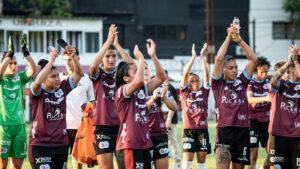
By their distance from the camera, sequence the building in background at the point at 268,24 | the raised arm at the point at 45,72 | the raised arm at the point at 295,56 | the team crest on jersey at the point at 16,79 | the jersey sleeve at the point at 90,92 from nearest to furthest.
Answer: the raised arm at the point at 45,72 < the raised arm at the point at 295,56 < the team crest on jersey at the point at 16,79 < the jersey sleeve at the point at 90,92 < the building in background at the point at 268,24

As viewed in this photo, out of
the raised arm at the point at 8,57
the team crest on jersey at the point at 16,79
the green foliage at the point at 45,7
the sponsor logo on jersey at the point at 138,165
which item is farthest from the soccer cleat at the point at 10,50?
the green foliage at the point at 45,7

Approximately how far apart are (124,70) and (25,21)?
33.9m

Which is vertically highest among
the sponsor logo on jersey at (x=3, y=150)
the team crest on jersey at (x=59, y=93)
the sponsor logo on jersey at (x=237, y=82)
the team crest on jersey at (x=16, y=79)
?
the team crest on jersey at (x=16, y=79)

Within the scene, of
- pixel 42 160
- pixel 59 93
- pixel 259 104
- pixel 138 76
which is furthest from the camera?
pixel 259 104

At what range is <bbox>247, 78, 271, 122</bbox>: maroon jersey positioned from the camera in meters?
11.8

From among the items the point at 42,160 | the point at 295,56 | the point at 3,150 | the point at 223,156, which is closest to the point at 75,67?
the point at 42,160

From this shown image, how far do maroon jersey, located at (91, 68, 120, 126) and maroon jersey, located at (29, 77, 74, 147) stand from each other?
87 cm

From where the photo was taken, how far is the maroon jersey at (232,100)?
930 centimetres

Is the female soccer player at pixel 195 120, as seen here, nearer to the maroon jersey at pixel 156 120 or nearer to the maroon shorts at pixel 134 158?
the maroon jersey at pixel 156 120

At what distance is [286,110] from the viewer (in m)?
9.10

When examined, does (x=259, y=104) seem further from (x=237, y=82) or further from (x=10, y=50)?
(x=10, y=50)

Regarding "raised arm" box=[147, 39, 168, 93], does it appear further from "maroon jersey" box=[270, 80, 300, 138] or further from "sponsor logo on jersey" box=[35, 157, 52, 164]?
"maroon jersey" box=[270, 80, 300, 138]

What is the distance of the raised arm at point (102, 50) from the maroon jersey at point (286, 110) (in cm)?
279

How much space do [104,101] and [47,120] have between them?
3.80 feet
